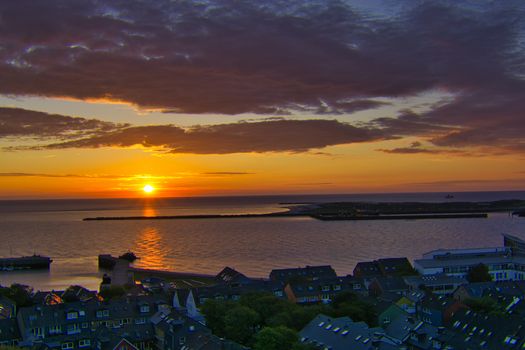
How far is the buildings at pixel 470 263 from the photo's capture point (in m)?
65.9

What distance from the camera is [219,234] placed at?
141 m

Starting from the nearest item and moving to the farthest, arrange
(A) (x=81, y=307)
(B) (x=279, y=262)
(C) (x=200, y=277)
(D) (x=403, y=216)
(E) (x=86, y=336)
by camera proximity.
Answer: (E) (x=86, y=336), (A) (x=81, y=307), (C) (x=200, y=277), (B) (x=279, y=262), (D) (x=403, y=216)

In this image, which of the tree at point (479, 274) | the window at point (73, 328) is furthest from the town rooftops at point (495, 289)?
the window at point (73, 328)

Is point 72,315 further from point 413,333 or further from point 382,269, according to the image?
point 382,269

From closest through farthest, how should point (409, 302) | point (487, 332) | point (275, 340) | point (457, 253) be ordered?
point (275, 340), point (487, 332), point (409, 302), point (457, 253)

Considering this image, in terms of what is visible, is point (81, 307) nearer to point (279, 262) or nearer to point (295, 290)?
point (295, 290)

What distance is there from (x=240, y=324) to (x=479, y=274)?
3656 cm

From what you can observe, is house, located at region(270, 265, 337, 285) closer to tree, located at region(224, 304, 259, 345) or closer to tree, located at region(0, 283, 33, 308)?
tree, located at region(224, 304, 259, 345)

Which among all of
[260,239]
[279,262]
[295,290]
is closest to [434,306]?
[295,290]

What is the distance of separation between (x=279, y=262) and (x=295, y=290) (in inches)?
1376

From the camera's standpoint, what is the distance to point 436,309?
42.0 metres

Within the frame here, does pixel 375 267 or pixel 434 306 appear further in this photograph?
pixel 375 267

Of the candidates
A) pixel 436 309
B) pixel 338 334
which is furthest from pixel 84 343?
pixel 436 309

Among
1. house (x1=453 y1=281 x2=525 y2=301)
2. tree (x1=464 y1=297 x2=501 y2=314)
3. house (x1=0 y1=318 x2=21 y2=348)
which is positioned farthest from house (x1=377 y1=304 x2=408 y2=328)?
house (x1=0 y1=318 x2=21 y2=348)
